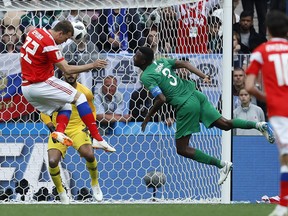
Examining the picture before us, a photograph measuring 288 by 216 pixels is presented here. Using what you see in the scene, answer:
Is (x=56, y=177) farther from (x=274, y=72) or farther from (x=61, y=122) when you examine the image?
(x=274, y=72)

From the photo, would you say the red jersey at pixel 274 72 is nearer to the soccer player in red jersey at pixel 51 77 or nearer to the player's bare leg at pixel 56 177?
the soccer player in red jersey at pixel 51 77

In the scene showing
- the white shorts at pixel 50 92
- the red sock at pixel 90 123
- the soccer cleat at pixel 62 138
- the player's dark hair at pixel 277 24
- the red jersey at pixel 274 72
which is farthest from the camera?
the red sock at pixel 90 123

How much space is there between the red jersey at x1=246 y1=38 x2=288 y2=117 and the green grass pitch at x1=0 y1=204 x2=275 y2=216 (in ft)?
6.88

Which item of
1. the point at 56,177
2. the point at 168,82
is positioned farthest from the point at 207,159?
the point at 56,177

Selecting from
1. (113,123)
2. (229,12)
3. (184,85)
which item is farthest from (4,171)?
(229,12)

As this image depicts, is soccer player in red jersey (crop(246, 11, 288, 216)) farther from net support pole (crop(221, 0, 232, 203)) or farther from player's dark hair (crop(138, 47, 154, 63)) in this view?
net support pole (crop(221, 0, 232, 203))

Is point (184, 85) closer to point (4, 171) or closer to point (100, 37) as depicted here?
point (100, 37)

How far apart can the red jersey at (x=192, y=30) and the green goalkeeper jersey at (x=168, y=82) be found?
1140 millimetres

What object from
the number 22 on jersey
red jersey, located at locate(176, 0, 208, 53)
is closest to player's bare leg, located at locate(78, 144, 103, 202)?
the number 22 on jersey

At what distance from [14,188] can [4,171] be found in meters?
0.27

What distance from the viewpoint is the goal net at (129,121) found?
45.7ft

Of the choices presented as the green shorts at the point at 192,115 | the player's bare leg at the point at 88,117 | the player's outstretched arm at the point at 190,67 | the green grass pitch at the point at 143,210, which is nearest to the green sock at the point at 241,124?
the green shorts at the point at 192,115

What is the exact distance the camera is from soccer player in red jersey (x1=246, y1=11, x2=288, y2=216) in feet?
27.8

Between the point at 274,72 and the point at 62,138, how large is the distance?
13.0 feet
